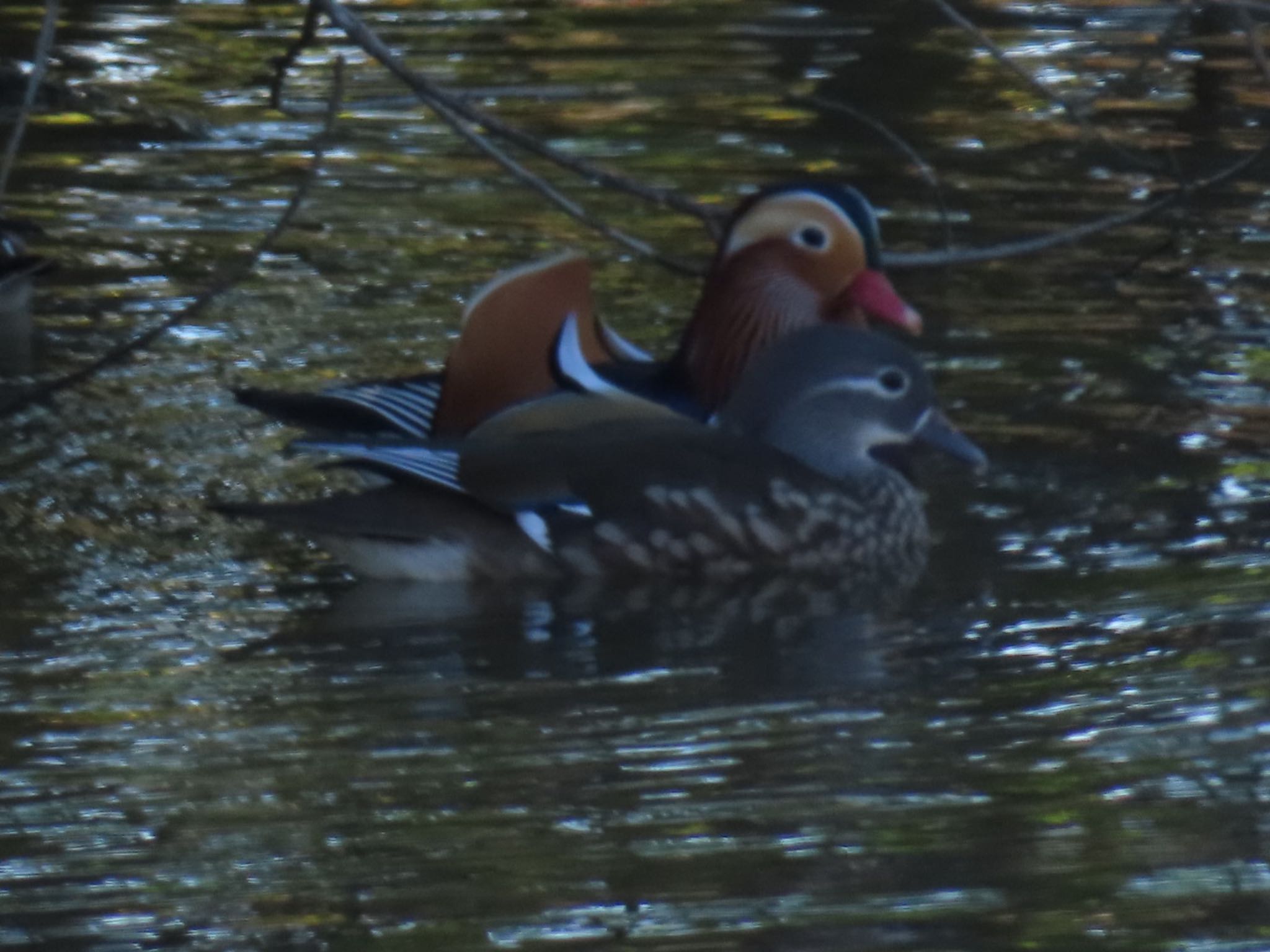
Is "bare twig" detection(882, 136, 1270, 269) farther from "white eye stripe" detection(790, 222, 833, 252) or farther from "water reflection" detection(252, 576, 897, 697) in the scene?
"water reflection" detection(252, 576, 897, 697)

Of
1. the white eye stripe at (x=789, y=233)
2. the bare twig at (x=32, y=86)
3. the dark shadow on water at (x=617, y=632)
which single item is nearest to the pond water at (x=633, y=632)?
the dark shadow on water at (x=617, y=632)

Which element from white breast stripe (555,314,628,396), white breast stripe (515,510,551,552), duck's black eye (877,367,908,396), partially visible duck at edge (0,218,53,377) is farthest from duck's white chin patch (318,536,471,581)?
partially visible duck at edge (0,218,53,377)

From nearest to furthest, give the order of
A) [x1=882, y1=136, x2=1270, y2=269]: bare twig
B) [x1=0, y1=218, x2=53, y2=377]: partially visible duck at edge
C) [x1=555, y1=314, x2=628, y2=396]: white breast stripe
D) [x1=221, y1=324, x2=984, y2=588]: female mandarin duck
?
1. [x1=221, y1=324, x2=984, y2=588]: female mandarin duck
2. [x1=882, y1=136, x2=1270, y2=269]: bare twig
3. [x1=555, y1=314, x2=628, y2=396]: white breast stripe
4. [x1=0, y1=218, x2=53, y2=377]: partially visible duck at edge

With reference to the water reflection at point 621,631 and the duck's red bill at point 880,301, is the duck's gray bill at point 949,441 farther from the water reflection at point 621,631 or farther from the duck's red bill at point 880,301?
the water reflection at point 621,631

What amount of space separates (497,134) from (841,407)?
105 cm

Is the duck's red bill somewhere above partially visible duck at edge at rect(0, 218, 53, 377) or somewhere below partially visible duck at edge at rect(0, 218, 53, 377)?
above

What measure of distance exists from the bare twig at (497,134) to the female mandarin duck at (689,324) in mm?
244

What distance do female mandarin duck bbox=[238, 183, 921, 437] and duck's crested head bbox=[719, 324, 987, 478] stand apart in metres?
0.19

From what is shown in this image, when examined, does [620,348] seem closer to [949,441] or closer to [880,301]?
[880,301]

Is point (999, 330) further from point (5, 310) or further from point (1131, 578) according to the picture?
point (5, 310)

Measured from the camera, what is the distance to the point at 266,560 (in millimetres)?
6270

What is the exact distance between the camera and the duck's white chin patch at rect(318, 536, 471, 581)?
6020 millimetres

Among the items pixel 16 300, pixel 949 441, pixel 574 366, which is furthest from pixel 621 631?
pixel 16 300

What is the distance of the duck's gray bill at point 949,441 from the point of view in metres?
6.37
